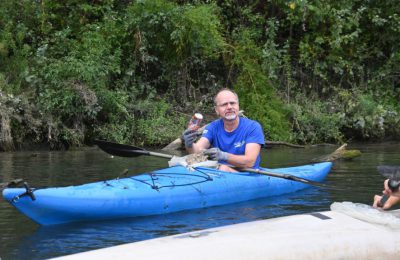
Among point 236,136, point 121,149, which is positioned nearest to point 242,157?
point 236,136

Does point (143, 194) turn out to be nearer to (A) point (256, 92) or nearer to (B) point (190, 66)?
(A) point (256, 92)

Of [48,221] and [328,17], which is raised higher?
[328,17]

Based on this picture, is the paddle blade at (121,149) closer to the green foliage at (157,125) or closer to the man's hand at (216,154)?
the man's hand at (216,154)

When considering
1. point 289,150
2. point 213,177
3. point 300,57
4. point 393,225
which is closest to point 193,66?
point 300,57

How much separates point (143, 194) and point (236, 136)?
1112 mm

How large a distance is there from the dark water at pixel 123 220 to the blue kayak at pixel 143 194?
0.28ft

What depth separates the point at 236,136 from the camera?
6.49 m

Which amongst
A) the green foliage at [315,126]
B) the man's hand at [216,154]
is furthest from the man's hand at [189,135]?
the green foliage at [315,126]

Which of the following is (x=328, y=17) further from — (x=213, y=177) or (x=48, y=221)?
(x=48, y=221)

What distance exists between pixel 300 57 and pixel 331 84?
3.01 ft

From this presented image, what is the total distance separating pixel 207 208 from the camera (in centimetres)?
634

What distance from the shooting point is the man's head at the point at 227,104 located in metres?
6.32

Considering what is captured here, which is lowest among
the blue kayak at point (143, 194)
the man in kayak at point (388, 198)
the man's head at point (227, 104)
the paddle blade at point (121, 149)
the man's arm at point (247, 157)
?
the blue kayak at point (143, 194)

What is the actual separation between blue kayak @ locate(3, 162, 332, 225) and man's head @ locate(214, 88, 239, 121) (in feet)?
1.77
